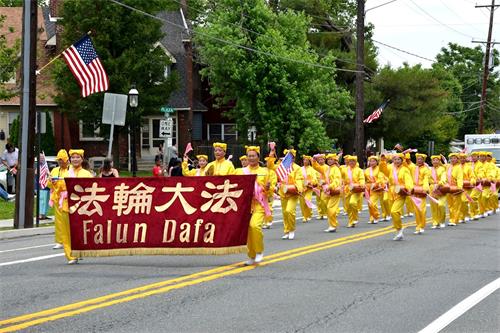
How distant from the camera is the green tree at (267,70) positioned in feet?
132

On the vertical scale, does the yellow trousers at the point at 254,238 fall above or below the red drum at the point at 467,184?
below

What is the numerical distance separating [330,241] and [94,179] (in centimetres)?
543

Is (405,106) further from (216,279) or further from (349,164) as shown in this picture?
(216,279)

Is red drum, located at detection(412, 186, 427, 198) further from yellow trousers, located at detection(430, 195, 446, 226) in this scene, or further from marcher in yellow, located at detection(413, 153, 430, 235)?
yellow trousers, located at detection(430, 195, 446, 226)

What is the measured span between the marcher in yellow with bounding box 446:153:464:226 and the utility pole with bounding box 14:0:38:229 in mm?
9986

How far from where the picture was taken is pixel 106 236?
42.9 ft

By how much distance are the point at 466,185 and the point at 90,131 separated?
894 inches

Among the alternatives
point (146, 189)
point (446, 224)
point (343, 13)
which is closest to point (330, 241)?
point (146, 189)

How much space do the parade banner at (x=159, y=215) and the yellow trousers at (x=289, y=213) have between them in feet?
15.8

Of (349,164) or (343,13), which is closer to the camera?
(349,164)

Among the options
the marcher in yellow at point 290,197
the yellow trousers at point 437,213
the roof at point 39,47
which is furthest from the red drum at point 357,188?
the roof at point 39,47

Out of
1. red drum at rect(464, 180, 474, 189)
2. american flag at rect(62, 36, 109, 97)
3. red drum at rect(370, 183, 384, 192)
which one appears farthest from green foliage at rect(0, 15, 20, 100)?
red drum at rect(464, 180, 474, 189)

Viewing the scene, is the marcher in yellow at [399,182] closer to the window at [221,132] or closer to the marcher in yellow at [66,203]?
the marcher in yellow at [66,203]

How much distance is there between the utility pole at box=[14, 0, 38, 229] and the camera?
20.5m
